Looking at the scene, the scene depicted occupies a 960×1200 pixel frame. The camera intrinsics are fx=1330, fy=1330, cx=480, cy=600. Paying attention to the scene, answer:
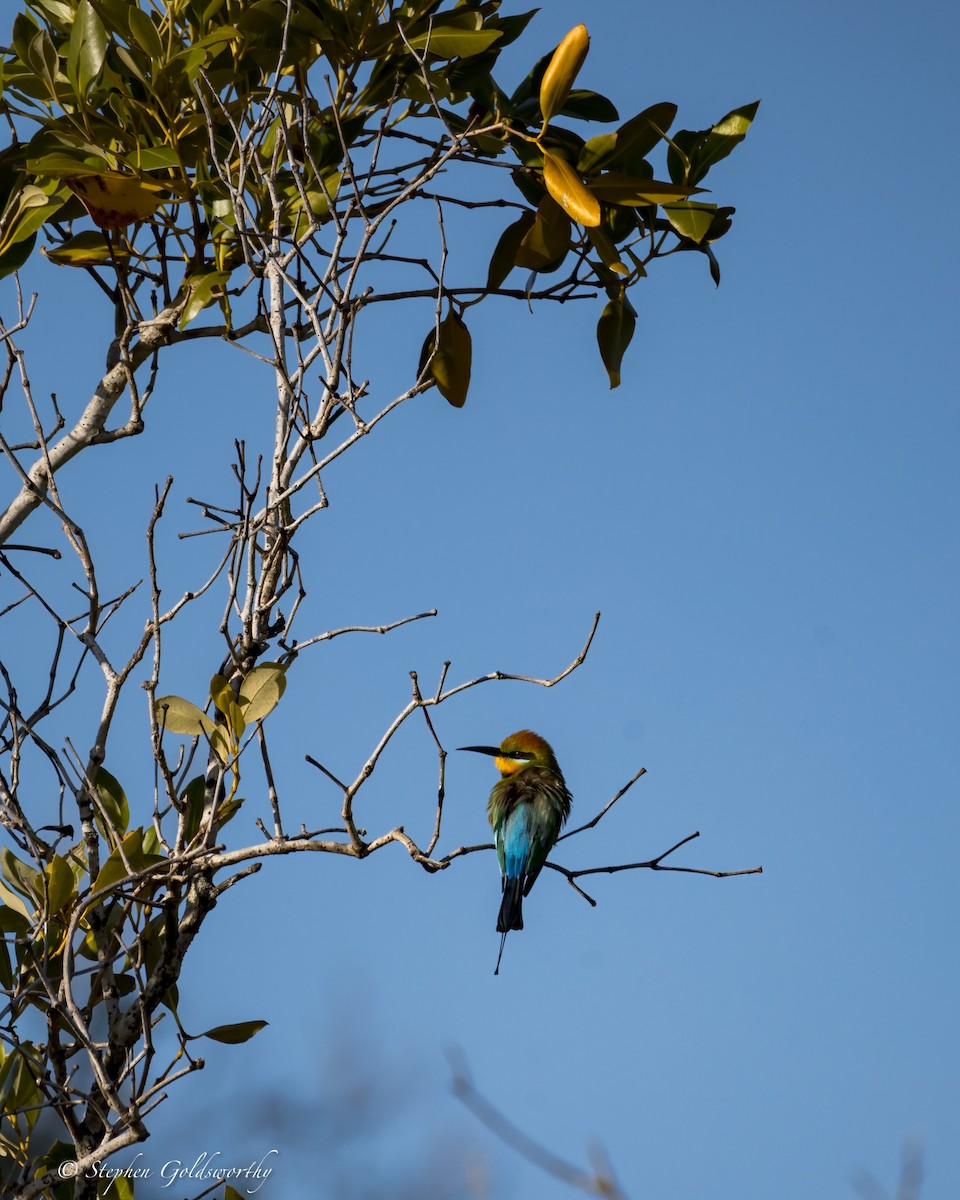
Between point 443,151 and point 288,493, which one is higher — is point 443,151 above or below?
above

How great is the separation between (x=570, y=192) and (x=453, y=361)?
0.38m

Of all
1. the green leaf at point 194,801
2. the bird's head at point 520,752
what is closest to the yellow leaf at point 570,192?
the green leaf at point 194,801

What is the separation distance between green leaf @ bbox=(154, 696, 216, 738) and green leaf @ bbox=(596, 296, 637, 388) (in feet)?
3.04

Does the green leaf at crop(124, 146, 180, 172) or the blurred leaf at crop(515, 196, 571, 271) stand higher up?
the green leaf at crop(124, 146, 180, 172)

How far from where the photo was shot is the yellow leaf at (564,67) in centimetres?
207

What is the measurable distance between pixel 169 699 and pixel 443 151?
3.50ft

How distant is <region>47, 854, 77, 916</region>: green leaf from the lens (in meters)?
1.89

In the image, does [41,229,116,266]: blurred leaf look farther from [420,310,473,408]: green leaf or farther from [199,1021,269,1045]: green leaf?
[199,1021,269,1045]: green leaf

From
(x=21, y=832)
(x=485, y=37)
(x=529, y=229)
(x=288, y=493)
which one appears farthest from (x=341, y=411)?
(x=21, y=832)

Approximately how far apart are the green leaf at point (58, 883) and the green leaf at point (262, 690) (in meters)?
0.33

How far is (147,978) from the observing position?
2039 millimetres

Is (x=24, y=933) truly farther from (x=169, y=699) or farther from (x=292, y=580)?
(x=292, y=580)

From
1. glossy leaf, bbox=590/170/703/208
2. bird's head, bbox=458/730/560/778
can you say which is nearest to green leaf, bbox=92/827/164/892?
glossy leaf, bbox=590/170/703/208

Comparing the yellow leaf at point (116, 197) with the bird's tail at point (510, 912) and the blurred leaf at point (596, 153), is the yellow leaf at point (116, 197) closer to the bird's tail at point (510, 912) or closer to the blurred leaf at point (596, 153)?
the blurred leaf at point (596, 153)
